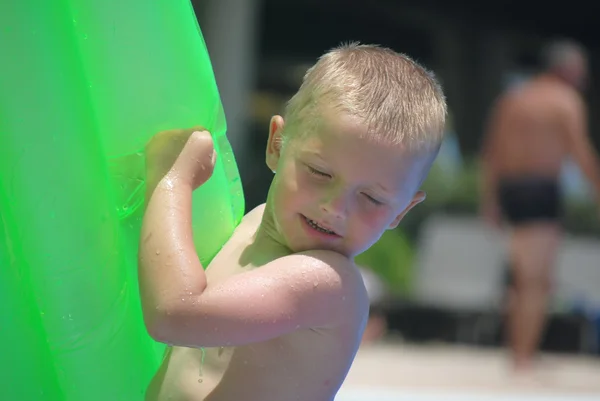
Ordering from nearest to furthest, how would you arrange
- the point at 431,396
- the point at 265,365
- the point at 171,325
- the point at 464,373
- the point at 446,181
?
the point at 171,325 < the point at 265,365 < the point at 431,396 < the point at 464,373 < the point at 446,181

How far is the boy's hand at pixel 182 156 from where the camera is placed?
166cm

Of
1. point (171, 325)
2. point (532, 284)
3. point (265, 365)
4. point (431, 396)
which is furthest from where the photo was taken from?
point (532, 284)

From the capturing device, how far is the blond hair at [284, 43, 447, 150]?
1.62 m

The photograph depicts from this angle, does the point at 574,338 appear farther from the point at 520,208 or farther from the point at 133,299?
the point at 133,299

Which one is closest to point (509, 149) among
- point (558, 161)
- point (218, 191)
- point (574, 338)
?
point (558, 161)

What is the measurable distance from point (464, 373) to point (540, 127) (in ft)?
5.74

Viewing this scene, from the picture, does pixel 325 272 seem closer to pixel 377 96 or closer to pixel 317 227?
pixel 317 227

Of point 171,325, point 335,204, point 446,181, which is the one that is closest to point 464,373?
point 335,204

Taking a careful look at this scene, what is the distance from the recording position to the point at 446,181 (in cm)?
1531

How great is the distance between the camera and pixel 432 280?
39.9 ft

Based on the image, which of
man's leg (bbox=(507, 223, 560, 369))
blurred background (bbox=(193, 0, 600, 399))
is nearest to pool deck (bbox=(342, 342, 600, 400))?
blurred background (bbox=(193, 0, 600, 399))

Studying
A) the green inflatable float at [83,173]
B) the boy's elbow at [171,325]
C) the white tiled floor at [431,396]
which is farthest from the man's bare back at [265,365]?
the white tiled floor at [431,396]

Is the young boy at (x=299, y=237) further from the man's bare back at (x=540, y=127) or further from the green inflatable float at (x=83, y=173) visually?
the man's bare back at (x=540, y=127)

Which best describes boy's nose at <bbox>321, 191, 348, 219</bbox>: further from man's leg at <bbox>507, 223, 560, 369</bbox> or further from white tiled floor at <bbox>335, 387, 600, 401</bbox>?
man's leg at <bbox>507, 223, 560, 369</bbox>
